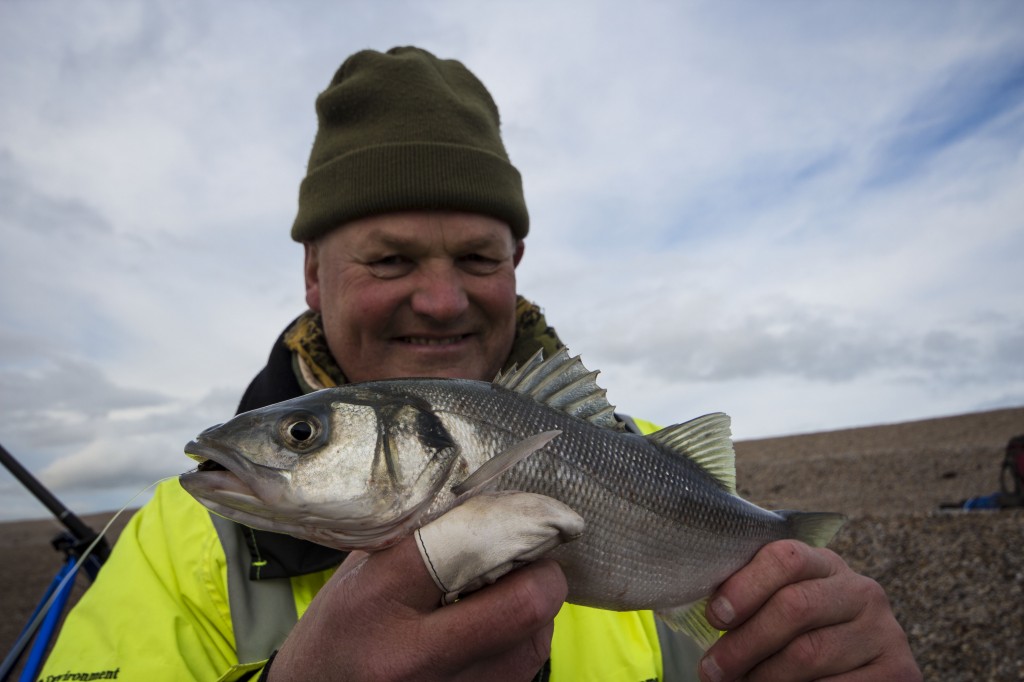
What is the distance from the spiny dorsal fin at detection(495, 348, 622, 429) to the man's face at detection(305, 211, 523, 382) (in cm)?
94

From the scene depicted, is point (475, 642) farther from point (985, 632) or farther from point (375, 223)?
point (985, 632)

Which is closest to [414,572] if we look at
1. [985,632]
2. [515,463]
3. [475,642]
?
[475,642]

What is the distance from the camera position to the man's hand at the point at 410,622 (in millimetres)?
1740

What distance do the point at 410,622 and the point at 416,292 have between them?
171cm

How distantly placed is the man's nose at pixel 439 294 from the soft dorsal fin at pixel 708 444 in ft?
3.78

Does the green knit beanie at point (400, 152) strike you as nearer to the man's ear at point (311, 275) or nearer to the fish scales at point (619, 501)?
the man's ear at point (311, 275)

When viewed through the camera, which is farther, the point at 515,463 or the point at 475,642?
the point at 515,463

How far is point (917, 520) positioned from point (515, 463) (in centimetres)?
897

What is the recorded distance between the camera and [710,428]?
103 inches

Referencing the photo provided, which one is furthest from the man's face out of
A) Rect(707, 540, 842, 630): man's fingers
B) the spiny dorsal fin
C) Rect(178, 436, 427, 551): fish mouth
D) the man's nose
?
Rect(707, 540, 842, 630): man's fingers

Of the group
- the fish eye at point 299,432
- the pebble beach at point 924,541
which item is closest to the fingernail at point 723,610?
the fish eye at point 299,432

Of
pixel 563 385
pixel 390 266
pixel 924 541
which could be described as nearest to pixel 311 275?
pixel 390 266

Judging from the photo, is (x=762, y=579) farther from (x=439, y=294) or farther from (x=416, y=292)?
(x=416, y=292)

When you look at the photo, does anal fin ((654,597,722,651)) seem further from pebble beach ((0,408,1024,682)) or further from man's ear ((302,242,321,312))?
pebble beach ((0,408,1024,682))
